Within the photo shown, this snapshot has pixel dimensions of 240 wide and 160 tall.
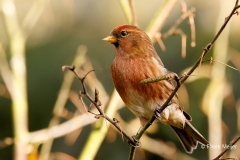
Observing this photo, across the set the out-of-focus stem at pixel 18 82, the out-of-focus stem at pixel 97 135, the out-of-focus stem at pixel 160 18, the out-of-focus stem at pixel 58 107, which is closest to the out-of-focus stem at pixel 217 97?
the out-of-focus stem at pixel 160 18

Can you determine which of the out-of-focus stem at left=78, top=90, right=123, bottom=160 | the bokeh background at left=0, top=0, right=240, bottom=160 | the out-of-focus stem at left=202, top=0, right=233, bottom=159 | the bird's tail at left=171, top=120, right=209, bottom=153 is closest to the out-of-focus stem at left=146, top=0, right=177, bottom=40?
the out-of-focus stem at left=202, top=0, right=233, bottom=159

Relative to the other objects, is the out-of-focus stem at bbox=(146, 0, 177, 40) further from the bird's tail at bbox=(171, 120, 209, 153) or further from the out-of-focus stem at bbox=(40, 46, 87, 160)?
the bird's tail at bbox=(171, 120, 209, 153)

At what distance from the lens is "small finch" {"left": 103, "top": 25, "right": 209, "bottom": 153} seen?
393cm

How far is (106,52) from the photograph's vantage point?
21.9ft

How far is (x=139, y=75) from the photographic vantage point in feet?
12.9

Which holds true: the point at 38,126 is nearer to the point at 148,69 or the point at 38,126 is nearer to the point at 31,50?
the point at 31,50

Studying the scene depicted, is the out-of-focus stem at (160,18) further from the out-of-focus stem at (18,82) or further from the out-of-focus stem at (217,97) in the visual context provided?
the out-of-focus stem at (18,82)

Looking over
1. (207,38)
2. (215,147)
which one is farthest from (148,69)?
(207,38)

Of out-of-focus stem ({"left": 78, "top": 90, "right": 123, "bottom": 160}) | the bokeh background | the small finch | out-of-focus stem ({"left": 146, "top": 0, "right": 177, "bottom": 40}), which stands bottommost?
the bokeh background

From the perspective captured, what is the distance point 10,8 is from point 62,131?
1225 millimetres

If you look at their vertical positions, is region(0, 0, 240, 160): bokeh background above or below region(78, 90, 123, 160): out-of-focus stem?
below

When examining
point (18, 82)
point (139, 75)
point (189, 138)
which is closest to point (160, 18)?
point (139, 75)

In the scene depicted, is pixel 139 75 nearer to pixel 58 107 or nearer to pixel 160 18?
pixel 160 18

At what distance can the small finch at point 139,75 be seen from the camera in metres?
3.93
